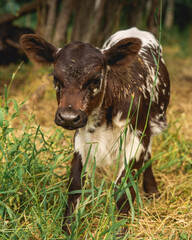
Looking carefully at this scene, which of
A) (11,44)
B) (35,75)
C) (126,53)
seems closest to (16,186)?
(126,53)

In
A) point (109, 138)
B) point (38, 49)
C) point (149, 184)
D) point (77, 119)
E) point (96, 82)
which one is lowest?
point (149, 184)

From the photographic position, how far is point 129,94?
292 cm

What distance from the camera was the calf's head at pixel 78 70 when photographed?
2.37 m

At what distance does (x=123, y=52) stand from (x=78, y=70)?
1.49 ft

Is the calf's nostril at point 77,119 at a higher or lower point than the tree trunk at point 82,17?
lower

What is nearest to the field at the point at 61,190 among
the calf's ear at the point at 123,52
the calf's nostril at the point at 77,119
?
the calf's nostril at the point at 77,119

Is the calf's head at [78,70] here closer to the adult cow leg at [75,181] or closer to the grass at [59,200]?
the grass at [59,200]

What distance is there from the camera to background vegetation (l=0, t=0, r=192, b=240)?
95.2 inches

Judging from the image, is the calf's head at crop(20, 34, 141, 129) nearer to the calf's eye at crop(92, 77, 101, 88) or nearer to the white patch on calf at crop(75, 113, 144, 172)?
the calf's eye at crop(92, 77, 101, 88)

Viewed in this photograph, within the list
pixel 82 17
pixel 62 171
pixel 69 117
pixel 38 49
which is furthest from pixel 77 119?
pixel 82 17

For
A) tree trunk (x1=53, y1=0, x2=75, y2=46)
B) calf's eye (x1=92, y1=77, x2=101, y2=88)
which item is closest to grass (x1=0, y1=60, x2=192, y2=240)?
calf's eye (x1=92, y1=77, x2=101, y2=88)

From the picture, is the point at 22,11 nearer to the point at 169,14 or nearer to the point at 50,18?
the point at 50,18

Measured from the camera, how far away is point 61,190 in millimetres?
2672

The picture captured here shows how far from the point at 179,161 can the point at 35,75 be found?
3.25 meters
